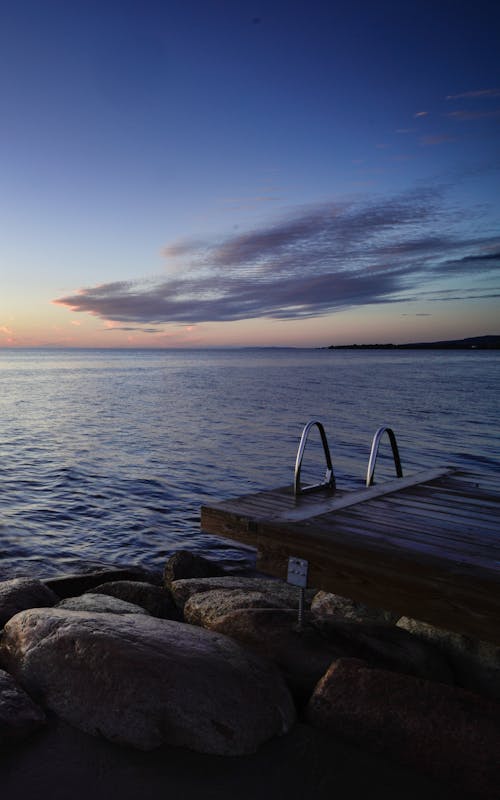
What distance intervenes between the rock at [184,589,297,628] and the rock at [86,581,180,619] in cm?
80

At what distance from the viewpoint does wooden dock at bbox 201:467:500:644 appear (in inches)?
156

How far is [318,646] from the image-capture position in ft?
15.8

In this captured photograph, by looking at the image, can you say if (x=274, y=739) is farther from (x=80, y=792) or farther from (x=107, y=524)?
(x=107, y=524)

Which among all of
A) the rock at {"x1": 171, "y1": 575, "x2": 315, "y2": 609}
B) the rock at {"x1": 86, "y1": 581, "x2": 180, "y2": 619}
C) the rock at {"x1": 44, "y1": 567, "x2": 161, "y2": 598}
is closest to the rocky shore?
the rock at {"x1": 171, "y1": 575, "x2": 315, "y2": 609}

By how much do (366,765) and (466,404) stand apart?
34.9 m

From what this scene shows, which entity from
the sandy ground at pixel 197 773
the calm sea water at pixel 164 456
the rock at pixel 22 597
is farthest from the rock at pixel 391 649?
the calm sea water at pixel 164 456

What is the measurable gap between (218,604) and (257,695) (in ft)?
5.18

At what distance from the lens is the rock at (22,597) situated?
608 centimetres

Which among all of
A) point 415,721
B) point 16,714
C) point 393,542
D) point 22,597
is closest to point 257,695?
point 415,721

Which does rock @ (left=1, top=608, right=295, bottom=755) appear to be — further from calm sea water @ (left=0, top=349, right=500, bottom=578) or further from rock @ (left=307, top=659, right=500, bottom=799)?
calm sea water @ (left=0, top=349, right=500, bottom=578)

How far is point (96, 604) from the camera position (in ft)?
19.4

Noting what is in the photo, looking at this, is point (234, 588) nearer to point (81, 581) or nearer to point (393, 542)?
point (81, 581)

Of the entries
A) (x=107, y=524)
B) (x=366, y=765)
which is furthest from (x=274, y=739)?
(x=107, y=524)

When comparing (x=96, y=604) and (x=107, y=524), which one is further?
(x=107, y=524)
